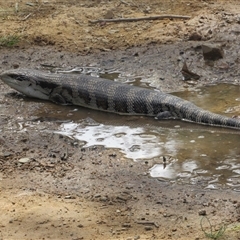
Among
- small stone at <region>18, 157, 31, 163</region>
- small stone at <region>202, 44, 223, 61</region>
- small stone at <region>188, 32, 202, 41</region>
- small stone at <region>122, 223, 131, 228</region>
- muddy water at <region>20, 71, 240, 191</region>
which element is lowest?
muddy water at <region>20, 71, 240, 191</region>

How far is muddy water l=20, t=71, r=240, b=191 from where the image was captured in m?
6.63

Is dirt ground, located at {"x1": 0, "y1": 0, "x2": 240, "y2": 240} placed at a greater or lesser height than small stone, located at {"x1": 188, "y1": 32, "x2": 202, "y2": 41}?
lesser

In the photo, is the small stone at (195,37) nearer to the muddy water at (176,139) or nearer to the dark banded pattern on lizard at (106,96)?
the muddy water at (176,139)

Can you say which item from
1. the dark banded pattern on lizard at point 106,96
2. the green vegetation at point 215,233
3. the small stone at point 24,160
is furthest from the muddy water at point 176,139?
the green vegetation at point 215,233

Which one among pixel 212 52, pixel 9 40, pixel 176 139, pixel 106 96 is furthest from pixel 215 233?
pixel 9 40

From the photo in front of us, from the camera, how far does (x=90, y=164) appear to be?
6898 millimetres

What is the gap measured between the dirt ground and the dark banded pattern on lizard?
0.24m

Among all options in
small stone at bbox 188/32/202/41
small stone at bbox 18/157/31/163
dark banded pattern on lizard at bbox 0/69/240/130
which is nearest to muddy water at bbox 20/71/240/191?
dark banded pattern on lizard at bbox 0/69/240/130

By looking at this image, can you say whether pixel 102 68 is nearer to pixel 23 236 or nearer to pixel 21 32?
pixel 21 32

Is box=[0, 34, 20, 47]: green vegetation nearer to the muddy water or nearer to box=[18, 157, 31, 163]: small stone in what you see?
the muddy water

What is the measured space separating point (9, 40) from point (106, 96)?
3002 millimetres

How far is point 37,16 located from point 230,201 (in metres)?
7.31

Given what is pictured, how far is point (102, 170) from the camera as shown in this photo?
674cm

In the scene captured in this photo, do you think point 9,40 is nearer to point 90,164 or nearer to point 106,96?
point 106,96
